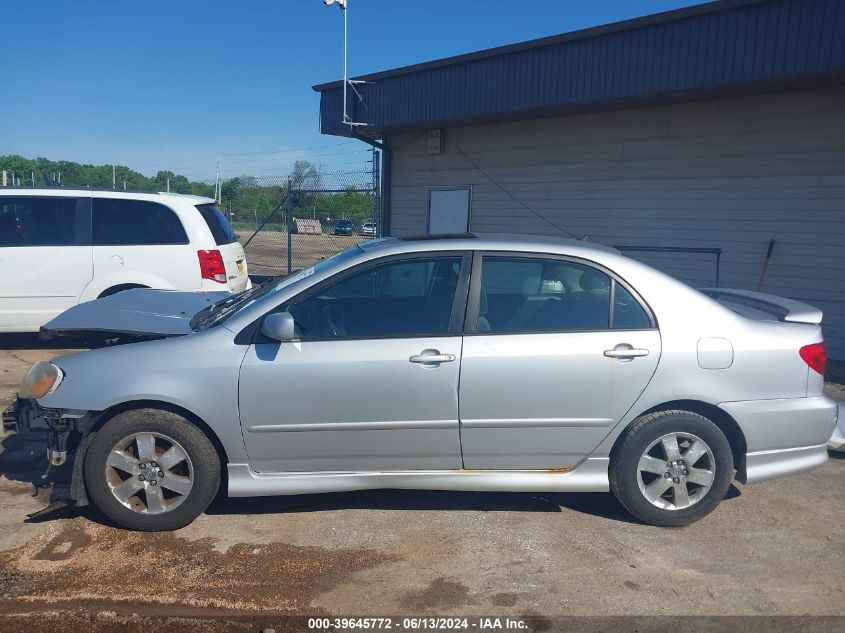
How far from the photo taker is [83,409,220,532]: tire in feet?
13.4

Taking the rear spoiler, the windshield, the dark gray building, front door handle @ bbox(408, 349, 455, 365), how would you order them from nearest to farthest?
front door handle @ bbox(408, 349, 455, 365) < the windshield < the rear spoiler < the dark gray building

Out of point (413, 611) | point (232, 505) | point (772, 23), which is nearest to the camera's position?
point (413, 611)

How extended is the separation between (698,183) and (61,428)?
8.56m

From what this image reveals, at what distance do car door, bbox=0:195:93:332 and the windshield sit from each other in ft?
13.6

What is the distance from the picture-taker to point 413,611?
3.46 metres

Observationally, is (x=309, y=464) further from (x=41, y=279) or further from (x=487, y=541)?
(x=41, y=279)

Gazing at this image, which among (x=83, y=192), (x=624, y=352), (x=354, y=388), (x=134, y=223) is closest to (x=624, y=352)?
(x=624, y=352)

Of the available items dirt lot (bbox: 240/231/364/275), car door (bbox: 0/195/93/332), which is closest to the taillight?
car door (bbox: 0/195/93/332)

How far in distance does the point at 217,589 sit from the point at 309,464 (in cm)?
83

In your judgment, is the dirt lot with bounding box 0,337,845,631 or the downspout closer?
the dirt lot with bounding box 0,337,845,631

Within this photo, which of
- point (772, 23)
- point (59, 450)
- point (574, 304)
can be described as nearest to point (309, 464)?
point (59, 450)

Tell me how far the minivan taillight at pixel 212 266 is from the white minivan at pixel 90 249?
1cm

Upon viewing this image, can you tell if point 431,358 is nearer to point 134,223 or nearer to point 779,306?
point 779,306

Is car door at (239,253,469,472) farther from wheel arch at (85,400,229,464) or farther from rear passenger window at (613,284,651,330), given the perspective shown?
rear passenger window at (613,284,651,330)
